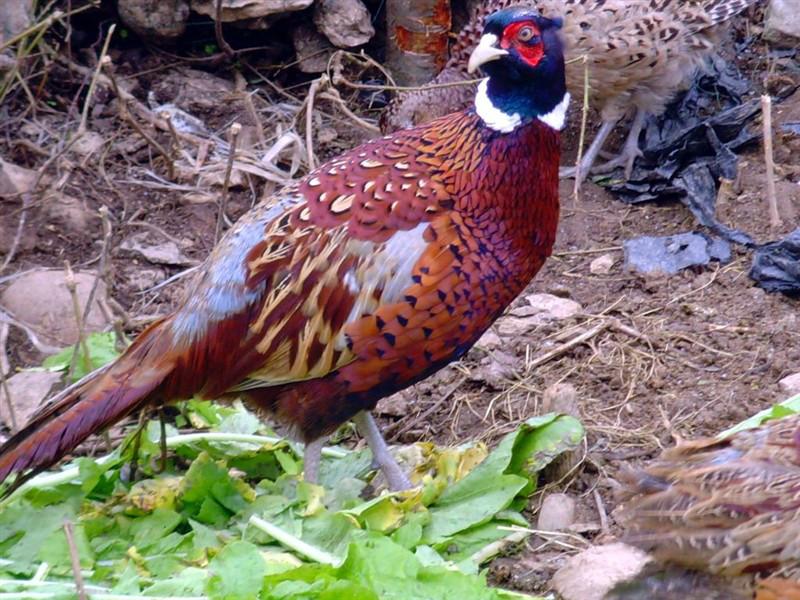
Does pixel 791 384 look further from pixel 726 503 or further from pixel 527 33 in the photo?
pixel 726 503

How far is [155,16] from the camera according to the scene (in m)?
6.78

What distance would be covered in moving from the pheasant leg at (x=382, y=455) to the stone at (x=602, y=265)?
1765 mm

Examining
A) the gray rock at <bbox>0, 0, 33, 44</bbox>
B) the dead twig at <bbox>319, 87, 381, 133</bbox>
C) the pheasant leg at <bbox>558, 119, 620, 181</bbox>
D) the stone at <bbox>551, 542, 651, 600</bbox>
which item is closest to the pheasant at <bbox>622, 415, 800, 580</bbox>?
the stone at <bbox>551, 542, 651, 600</bbox>

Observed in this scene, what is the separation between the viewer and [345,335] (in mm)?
3695

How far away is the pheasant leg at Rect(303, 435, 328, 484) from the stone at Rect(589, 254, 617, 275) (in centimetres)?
198

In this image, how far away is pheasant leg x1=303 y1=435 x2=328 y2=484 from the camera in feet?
12.7

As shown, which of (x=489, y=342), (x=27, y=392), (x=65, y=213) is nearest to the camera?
(x=27, y=392)

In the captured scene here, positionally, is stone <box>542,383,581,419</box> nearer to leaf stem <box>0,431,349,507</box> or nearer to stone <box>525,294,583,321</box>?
leaf stem <box>0,431,349,507</box>

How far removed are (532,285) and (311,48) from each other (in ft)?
7.88

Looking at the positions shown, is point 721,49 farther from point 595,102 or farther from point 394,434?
point 394,434

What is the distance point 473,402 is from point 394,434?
0.32 meters

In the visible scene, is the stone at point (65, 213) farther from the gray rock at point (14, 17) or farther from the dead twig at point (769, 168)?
the dead twig at point (769, 168)

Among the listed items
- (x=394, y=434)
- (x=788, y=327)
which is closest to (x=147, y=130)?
(x=394, y=434)

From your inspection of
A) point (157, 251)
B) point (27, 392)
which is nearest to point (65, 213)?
point (157, 251)
